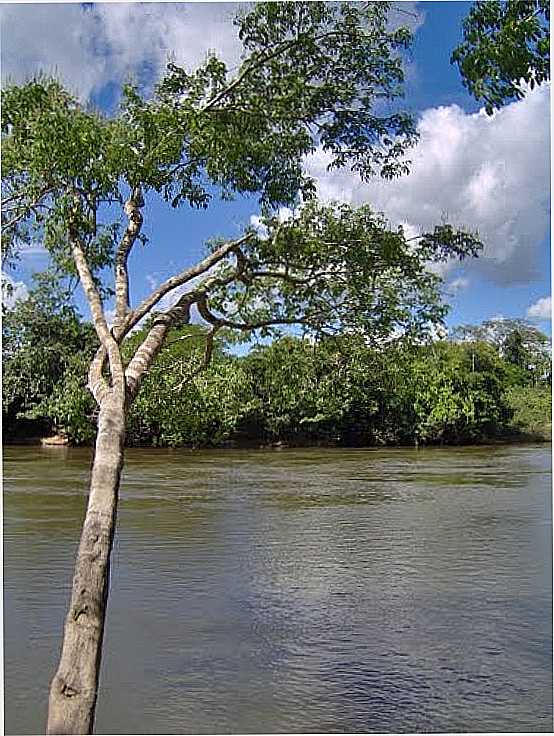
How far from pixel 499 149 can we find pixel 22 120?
5.34 feet

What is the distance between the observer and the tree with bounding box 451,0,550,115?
2037mm

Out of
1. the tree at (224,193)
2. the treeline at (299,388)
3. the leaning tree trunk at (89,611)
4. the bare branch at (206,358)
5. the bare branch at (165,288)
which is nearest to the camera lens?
the leaning tree trunk at (89,611)

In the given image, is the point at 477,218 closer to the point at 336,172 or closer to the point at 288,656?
the point at 336,172

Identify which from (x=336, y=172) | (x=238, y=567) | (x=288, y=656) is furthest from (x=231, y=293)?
(x=238, y=567)

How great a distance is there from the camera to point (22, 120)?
2.40 metres

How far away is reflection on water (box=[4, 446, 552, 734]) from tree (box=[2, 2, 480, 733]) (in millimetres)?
1514

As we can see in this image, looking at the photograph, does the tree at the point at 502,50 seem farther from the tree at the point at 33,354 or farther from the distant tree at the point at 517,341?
the distant tree at the point at 517,341

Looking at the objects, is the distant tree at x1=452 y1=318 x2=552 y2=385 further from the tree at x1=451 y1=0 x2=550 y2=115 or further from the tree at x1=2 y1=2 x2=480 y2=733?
the tree at x1=451 y1=0 x2=550 y2=115

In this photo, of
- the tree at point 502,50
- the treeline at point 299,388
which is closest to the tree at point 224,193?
the treeline at point 299,388

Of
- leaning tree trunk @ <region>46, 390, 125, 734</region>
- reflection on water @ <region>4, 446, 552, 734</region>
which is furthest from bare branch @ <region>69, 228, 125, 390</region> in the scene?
reflection on water @ <region>4, 446, 552, 734</region>

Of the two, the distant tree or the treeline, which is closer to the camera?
the treeline

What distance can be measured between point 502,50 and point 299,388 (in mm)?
1797

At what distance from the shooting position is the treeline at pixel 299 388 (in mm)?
3309

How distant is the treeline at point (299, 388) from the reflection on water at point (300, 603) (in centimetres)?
76
